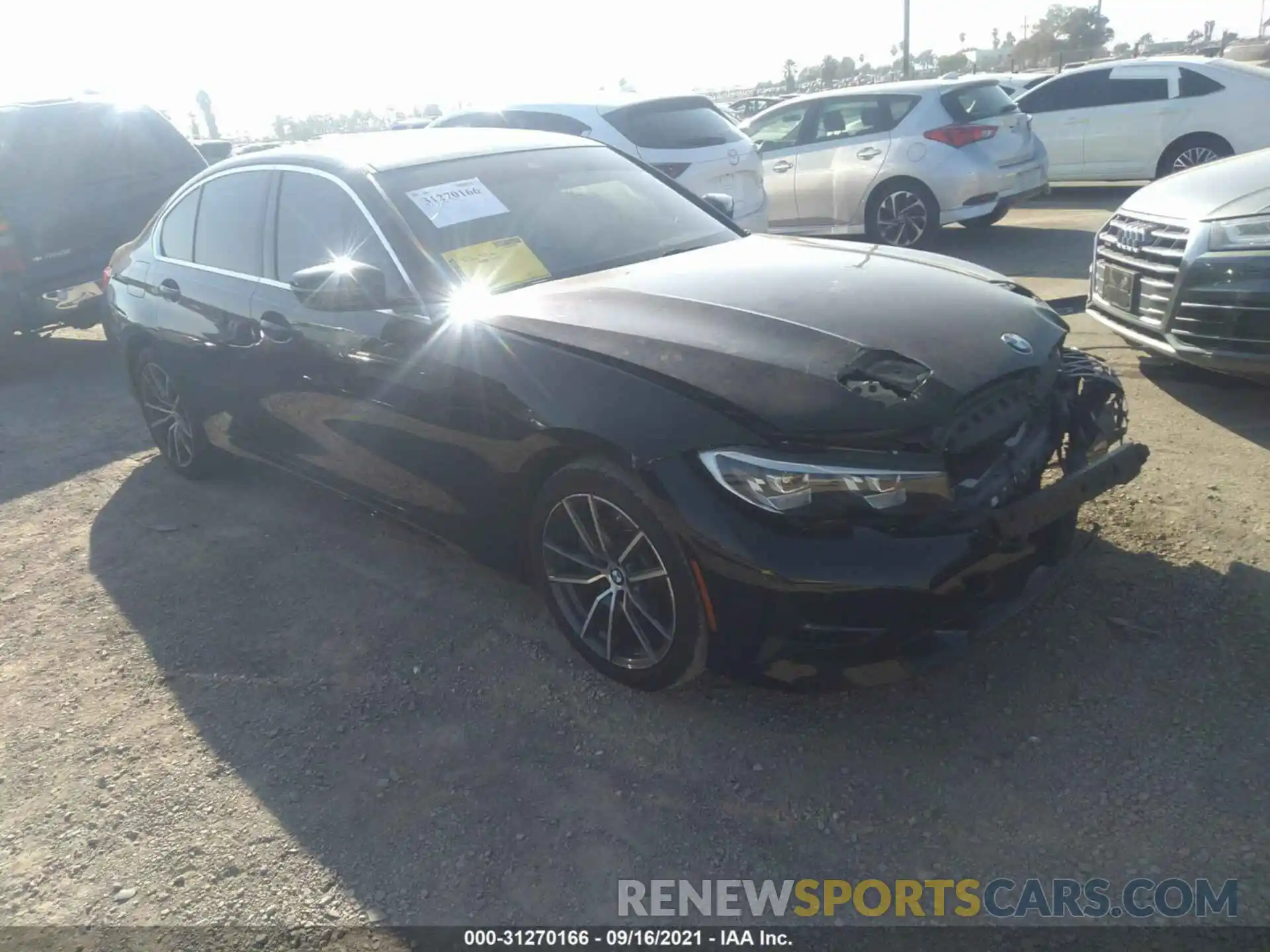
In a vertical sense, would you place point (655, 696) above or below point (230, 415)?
below

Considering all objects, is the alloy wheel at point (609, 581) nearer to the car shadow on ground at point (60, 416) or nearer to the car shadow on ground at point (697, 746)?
Answer: the car shadow on ground at point (697, 746)

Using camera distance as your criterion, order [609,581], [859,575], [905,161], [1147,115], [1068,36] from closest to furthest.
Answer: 1. [859,575]
2. [609,581]
3. [905,161]
4. [1147,115]
5. [1068,36]

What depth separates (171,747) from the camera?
321cm

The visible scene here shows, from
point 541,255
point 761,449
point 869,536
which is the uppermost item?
point 541,255

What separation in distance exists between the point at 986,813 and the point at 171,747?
8.20ft

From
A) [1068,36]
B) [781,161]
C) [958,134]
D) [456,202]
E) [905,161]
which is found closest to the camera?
[456,202]

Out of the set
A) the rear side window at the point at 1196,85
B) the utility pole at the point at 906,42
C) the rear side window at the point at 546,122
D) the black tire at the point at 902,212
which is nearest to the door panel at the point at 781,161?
the black tire at the point at 902,212

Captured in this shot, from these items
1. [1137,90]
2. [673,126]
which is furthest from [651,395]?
[1137,90]

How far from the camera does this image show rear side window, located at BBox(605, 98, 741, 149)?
320 inches

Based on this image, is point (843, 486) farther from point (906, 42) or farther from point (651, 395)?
point (906, 42)

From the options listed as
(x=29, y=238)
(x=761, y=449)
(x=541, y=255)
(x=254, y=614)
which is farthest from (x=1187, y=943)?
(x=29, y=238)

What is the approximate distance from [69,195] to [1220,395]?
27.1 feet

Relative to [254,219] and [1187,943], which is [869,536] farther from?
[254,219]

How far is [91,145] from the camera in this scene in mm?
8297
